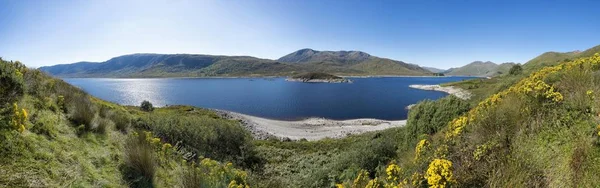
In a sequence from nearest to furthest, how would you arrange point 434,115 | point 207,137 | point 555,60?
point 434,115 → point 207,137 → point 555,60

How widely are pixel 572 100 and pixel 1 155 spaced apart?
10.3 meters

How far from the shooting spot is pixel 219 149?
15469mm

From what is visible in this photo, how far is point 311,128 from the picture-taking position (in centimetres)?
4800

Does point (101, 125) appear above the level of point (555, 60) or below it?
below

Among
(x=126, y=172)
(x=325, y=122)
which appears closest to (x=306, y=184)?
(x=126, y=172)

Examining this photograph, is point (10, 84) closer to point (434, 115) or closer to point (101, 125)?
point (101, 125)

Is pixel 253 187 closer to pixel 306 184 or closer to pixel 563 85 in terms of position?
pixel 306 184

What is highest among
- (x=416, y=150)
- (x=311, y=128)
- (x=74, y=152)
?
(x=74, y=152)

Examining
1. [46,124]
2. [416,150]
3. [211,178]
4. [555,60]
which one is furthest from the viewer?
[555,60]

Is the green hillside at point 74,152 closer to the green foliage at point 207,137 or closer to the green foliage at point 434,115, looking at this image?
the green foliage at point 207,137

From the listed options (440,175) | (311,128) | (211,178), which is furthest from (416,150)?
(311,128)

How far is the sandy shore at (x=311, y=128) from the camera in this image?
41225 millimetres

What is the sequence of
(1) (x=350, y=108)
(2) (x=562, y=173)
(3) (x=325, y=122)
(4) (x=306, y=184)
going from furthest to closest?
(1) (x=350, y=108)
(3) (x=325, y=122)
(4) (x=306, y=184)
(2) (x=562, y=173)

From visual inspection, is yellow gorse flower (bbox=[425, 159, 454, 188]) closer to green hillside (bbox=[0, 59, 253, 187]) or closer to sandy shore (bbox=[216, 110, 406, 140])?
green hillside (bbox=[0, 59, 253, 187])
